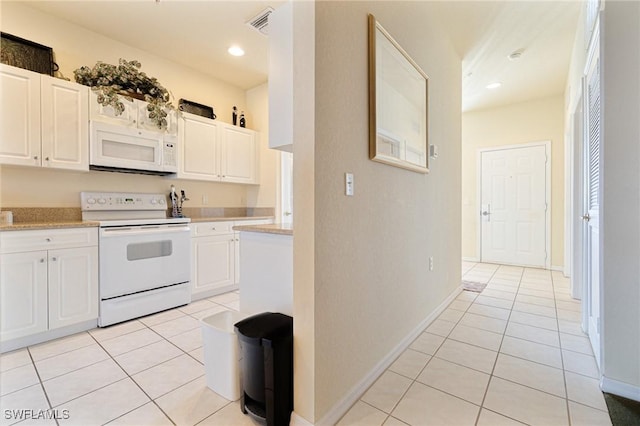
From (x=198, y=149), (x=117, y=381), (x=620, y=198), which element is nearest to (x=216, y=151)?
(x=198, y=149)

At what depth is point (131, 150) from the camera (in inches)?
117

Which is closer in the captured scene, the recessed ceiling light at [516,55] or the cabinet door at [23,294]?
the cabinet door at [23,294]

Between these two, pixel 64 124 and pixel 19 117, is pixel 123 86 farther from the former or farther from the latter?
pixel 19 117

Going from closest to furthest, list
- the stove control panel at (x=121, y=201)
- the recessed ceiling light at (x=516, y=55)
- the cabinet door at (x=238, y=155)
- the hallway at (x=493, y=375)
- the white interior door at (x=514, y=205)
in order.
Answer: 1. the hallway at (x=493, y=375)
2. the stove control panel at (x=121, y=201)
3. the recessed ceiling light at (x=516, y=55)
4. the cabinet door at (x=238, y=155)
5. the white interior door at (x=514, y=205)

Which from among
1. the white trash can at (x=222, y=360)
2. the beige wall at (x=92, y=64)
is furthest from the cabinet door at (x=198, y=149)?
the white trash can at (x=222, y=360)

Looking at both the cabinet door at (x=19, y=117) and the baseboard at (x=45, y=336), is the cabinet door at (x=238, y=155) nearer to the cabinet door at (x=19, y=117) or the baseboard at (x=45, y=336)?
the cabinet door at (x=19, y=117)

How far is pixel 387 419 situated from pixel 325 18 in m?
1.93

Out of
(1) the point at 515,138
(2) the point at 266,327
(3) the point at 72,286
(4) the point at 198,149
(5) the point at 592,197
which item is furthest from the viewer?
(1) the point at 515,138

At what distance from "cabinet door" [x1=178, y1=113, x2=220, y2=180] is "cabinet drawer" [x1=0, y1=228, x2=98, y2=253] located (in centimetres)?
119

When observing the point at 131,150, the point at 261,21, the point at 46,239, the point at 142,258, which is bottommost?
the point at 142,258

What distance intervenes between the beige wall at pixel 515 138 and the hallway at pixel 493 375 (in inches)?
91.3

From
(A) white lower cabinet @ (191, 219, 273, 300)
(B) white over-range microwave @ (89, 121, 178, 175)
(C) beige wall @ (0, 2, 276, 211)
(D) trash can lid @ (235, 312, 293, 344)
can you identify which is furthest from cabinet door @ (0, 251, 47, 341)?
(D) trash can lid @ (235, 312, 293, 344)

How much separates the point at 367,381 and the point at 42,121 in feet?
10.6

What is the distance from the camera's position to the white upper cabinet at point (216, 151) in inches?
136
